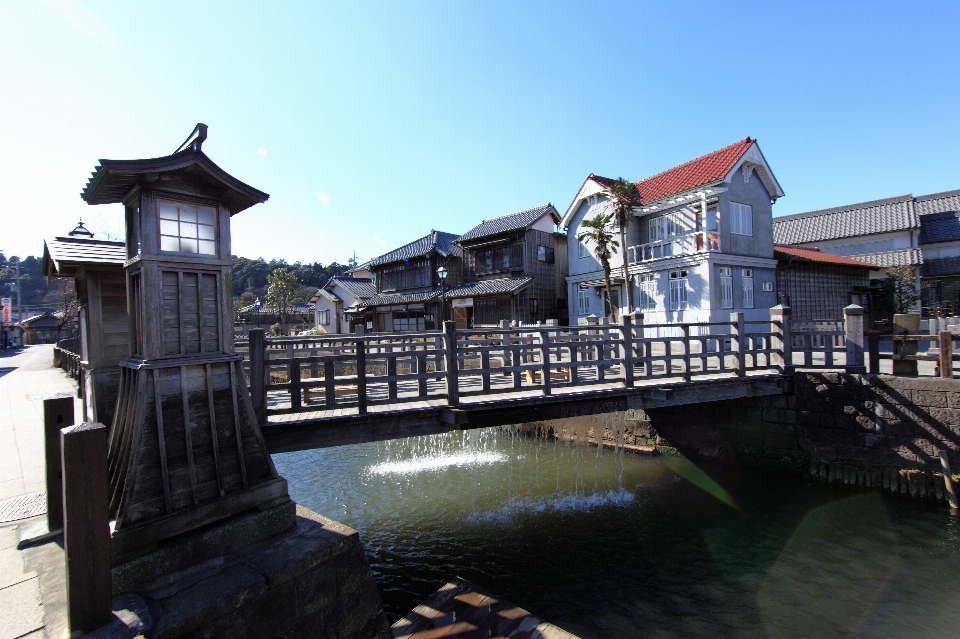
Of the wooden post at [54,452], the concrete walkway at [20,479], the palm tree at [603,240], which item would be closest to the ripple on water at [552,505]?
the wooden post at [54,452]

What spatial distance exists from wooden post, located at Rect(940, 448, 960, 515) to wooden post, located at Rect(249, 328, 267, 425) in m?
13.9

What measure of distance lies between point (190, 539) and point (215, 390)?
1.59 meters

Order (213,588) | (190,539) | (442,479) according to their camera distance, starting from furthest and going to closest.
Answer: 1. (442,479)
2. (190,539)
3. (213,588)

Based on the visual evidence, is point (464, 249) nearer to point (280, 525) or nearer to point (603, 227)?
point (603, 227)

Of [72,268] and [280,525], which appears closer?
[280,525]

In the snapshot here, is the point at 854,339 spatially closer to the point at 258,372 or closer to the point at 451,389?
the point at 451,389

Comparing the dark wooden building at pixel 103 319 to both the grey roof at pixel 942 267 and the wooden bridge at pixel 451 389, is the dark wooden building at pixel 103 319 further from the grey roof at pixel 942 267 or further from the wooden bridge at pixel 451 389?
the grey roof at pixel 942 267

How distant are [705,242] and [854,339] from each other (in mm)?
11176

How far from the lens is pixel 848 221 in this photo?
110 feet

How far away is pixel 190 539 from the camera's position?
179 inches

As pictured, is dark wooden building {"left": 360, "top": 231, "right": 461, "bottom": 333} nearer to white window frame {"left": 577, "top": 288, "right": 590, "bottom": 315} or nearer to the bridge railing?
white window frame {"left": 577, "top": 288, "right": 590, "bottom": 315}

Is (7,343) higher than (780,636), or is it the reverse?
(7,343)

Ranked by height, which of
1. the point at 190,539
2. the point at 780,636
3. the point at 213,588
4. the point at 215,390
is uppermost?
the point at 215,390

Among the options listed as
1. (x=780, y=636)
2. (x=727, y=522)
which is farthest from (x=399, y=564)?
(x=727, y=522)
